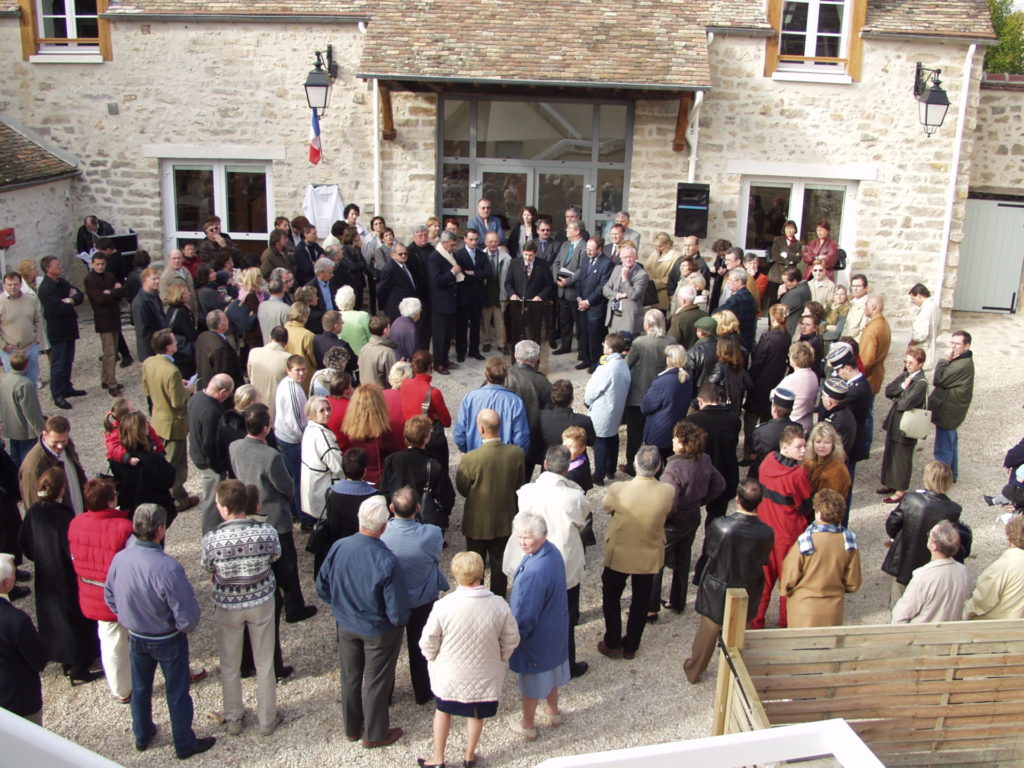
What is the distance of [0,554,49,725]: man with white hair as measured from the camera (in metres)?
5.04

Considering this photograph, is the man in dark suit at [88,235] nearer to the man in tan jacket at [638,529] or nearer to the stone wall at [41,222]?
the stone wall at [41,222]

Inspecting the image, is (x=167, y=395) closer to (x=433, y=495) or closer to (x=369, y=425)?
(x=369, y=425)

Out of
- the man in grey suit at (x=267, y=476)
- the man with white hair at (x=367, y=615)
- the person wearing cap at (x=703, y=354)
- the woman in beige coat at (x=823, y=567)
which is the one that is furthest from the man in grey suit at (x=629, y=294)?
the man with white hair at (x=367, y=615)

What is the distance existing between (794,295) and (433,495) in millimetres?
Result: 5366

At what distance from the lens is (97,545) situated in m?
5.70

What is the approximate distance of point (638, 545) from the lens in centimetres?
636

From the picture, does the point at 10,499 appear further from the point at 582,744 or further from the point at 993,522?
the point at 993,522

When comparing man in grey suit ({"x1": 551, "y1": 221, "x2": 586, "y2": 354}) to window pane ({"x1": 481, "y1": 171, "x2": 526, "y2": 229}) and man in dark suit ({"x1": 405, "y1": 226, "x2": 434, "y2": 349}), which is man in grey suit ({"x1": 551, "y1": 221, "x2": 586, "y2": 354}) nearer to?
man in dark suit ({"x1": 405, "y1": 226, "x2": 434, "y2": 349})

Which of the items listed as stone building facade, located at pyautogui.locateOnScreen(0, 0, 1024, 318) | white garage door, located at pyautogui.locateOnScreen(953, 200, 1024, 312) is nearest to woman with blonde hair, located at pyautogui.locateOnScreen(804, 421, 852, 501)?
stone building facade, located at pyautogui.locateOnScreen(0, 0, 1024, 318)

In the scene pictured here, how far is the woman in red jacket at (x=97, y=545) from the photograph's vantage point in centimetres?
569

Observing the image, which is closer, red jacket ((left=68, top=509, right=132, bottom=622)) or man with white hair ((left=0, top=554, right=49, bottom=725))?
man with white hair ((left=0, top=554, right=49, bottom=725))

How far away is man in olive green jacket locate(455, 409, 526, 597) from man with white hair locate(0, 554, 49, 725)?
2.75 meters

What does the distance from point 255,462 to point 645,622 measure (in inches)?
113

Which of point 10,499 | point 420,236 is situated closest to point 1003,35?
point 420,236
